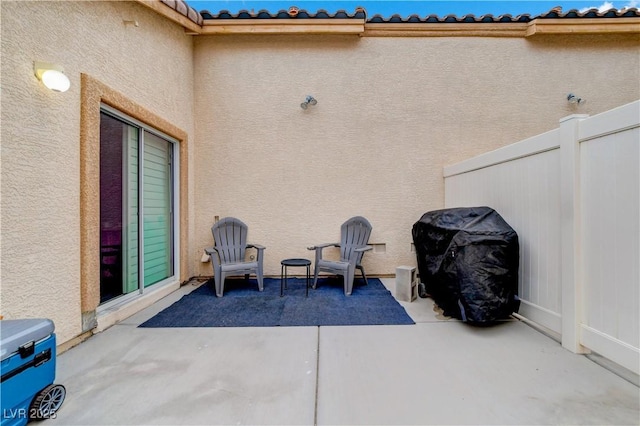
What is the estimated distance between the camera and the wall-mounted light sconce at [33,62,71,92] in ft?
6.81

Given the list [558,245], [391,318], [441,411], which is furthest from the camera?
[391,318]

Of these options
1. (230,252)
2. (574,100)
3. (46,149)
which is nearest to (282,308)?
(230,252)

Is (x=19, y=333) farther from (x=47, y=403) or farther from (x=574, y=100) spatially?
(x=574, y=100)

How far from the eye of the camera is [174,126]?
3.95 m

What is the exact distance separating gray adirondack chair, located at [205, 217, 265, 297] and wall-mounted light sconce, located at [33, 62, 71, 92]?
2237 millimetres

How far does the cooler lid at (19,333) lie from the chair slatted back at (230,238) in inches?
95.8

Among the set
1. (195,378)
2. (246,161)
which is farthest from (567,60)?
(195,378)

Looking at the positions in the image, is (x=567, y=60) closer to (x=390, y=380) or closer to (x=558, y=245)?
(x=558, y=245)

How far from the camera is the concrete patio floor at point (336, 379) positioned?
1549 mm

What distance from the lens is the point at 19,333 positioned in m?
1.41

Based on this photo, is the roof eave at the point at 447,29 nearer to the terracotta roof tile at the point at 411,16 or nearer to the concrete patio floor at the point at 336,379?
the terracotta roof tile at the point at 411,16

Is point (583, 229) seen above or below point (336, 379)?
above

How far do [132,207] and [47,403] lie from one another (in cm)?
213

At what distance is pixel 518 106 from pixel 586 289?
12.4ft
